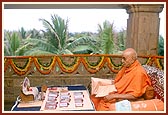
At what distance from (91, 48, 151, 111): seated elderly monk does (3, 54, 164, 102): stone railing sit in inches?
103

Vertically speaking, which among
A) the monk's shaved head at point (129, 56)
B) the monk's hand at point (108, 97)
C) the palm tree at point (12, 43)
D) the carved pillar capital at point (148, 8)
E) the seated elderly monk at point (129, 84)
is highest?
the carved pillar capital at point (148, 8)

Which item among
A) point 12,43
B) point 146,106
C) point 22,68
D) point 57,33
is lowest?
point 146,106

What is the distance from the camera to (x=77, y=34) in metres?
8.91

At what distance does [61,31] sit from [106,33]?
4.91 feet

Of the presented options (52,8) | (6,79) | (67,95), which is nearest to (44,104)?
(67,95)

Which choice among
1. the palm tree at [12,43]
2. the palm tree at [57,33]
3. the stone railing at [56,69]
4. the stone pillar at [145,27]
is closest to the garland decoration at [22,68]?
the stone railing at [56,69]

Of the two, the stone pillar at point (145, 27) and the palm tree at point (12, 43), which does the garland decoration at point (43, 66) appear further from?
the palm tree at point (12, 43)

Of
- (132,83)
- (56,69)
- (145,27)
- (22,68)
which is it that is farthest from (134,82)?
(22,68)

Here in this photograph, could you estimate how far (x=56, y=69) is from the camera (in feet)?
20.6

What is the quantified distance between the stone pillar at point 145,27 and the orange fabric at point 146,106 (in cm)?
294

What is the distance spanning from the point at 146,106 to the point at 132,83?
0.41 m

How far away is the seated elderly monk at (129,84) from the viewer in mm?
3305

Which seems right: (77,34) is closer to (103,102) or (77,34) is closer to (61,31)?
(61,31)

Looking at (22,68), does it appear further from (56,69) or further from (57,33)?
(57,33)
